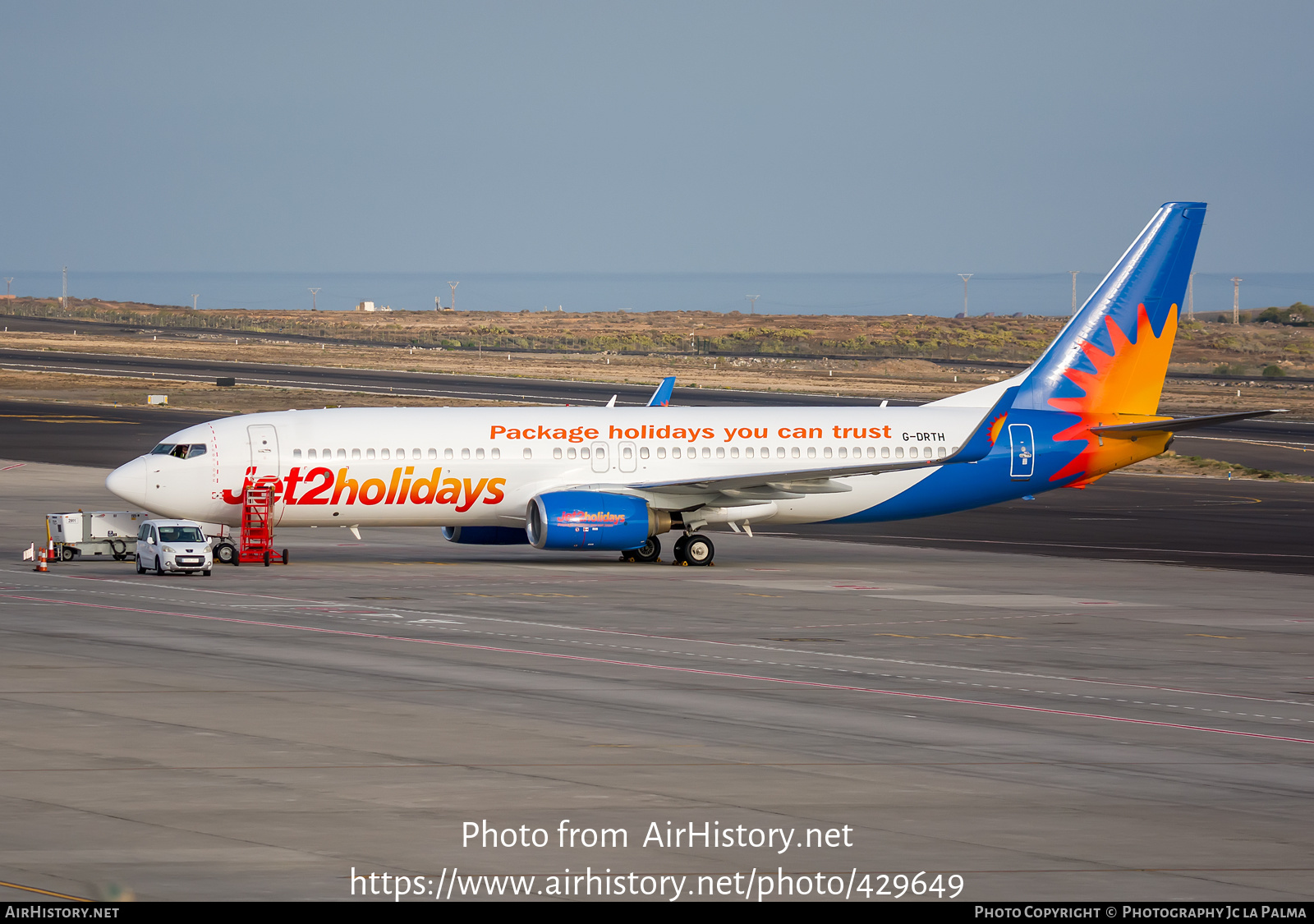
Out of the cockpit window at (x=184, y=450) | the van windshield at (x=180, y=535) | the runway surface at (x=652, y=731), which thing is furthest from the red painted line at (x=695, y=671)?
the cockpit window at (x=184, y=450)

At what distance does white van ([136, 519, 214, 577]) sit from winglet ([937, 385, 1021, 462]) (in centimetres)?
2101

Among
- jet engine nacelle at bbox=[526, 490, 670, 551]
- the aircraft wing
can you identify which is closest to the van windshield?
jet engine nacelle at bbox=[526, 490, 670, 551]

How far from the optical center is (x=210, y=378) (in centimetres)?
14600

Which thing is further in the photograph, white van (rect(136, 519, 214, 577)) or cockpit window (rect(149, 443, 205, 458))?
cockpit window (rect(149, 443, 205, 458))

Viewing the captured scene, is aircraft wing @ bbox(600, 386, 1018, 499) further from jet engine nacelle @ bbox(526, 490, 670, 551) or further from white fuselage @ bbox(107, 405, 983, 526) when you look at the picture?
jet engine nacelle @ bbox(526, 490, 670, 551)

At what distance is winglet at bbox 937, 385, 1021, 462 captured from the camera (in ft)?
167

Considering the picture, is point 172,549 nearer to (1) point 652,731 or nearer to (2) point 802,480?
(2) point 802,480

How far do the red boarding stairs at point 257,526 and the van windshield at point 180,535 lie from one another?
1844mm

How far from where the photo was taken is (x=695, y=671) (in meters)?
31.0

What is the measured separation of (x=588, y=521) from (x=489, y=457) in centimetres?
356

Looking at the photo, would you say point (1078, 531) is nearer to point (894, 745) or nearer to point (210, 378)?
point (894, 745)

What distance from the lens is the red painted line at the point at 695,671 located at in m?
26.2

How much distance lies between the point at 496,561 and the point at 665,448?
6093mm
